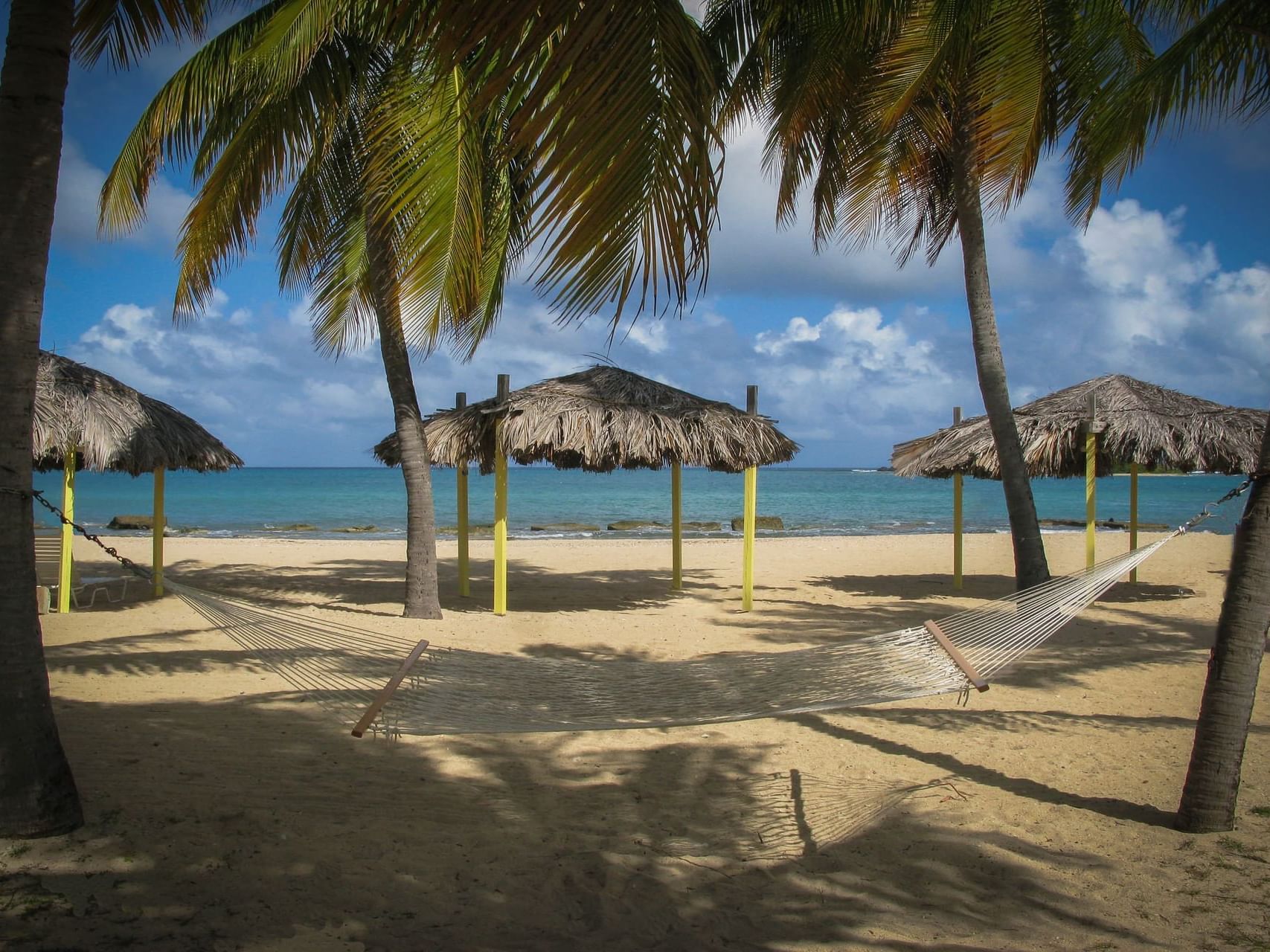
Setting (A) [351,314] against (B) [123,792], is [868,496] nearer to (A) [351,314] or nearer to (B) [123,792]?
(A) [351,314]

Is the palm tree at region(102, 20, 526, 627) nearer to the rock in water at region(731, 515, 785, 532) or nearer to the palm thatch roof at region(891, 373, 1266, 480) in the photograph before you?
the palm thatch roof at region(891, 373, 1266, 480)

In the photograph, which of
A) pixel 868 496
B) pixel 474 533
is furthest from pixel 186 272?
pixel 868 496

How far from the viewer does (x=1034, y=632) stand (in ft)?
9.38

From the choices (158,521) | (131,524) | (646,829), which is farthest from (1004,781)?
(131,524)

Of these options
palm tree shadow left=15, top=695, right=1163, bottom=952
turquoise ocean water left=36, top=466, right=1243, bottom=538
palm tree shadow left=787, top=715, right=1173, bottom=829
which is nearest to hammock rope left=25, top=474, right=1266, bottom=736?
palm tree shadow left=15, top=695, right=1163, bottom=952

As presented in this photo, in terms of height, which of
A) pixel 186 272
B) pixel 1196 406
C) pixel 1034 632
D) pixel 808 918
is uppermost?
pixel 186 272

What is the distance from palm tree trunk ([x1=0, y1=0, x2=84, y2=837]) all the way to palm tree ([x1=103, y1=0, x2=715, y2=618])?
884mm

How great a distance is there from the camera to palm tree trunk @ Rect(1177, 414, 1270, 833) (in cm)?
255

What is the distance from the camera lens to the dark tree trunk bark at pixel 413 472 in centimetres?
616

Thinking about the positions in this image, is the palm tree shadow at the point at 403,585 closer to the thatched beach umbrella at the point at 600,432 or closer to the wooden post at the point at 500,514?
the wooden post at the point at 500,514

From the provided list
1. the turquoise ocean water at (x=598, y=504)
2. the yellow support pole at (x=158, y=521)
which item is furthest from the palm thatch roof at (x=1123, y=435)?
the turquoise ocean water at (x=598, y=504)

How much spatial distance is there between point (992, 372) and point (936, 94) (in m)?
1.92

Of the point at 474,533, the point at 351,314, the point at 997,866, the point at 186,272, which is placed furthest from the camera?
the point at 474,533

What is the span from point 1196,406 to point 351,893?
8.12 meters
